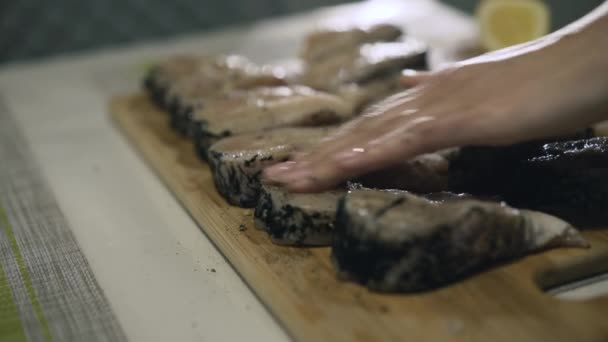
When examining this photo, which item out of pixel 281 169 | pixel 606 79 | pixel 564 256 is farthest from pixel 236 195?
pixel 606 79

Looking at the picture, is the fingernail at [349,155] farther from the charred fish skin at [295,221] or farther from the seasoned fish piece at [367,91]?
the seasoned fish piece at [367,91]

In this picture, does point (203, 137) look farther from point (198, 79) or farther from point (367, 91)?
point (367, 91)

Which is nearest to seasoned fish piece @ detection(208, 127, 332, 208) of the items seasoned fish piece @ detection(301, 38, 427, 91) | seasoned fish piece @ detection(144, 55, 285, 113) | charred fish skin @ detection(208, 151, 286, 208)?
charred fish skin @ detection(208, 151, 286, 208)

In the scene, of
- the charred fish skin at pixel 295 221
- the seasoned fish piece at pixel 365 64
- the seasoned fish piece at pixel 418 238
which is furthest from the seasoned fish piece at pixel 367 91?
the seasoned fish piece at pixel 418 238

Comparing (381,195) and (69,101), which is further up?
(381,195)

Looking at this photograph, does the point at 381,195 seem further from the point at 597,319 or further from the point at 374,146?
the point at 597,319

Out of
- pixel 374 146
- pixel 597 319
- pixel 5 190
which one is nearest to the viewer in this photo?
pixel 597 319

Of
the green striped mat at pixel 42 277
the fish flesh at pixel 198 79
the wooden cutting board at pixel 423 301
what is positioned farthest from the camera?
the fish flesh at pixel 198 79

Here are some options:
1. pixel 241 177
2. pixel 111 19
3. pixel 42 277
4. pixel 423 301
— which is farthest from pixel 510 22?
pixel 111 19
